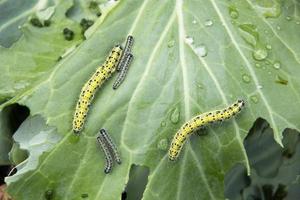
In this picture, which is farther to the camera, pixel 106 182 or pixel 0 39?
pixel 0 39

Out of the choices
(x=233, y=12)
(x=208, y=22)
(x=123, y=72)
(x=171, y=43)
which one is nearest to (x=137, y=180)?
(x=123, y=72)

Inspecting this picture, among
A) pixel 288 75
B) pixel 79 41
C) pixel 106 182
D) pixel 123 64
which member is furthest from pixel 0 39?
pixel 288 75

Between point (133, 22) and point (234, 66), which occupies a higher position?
point (133, 22)

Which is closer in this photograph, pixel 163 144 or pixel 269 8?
pixel 163 144

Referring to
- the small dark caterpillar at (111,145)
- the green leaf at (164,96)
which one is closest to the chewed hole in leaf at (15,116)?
the green leaf at (164,96)

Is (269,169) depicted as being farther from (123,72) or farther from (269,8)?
(123,72)

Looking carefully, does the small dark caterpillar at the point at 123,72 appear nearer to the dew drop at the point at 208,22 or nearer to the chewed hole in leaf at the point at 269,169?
the dew drop at the point at 208,22

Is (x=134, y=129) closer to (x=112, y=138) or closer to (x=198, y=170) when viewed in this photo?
(x=112, y=138)
